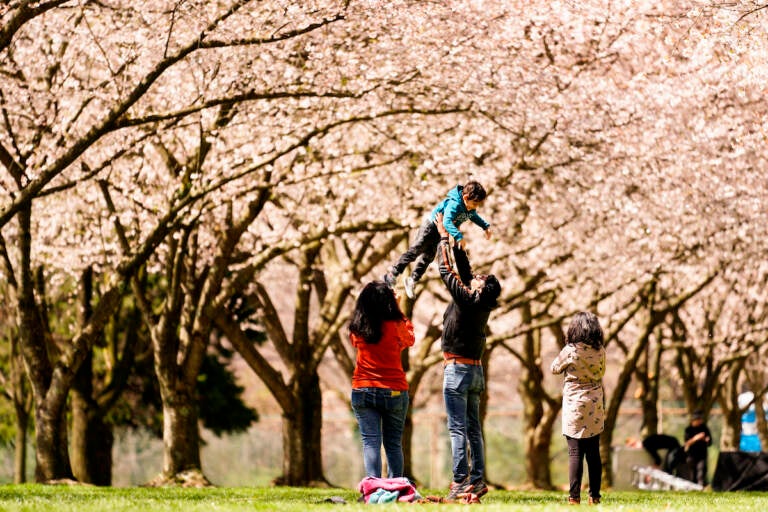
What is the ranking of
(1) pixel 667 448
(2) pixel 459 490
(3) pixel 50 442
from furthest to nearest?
(1) pixel 667 448
(3) pixel 50 442
(2) pixel 459 490

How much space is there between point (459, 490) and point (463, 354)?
42.7 inches

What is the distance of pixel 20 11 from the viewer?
10.4 m

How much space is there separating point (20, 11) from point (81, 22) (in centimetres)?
531

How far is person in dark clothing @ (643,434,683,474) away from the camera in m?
23.2

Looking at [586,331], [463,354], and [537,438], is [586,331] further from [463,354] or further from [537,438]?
[537,438]

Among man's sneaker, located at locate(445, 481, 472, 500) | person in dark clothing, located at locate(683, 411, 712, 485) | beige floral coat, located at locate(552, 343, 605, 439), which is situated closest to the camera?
man's sneaker, located at locate(445, 481, 472, 500)

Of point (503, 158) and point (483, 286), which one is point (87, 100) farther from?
point (483, 286)

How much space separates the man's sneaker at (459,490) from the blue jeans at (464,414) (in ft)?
0.12

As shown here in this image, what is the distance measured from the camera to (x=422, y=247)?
35.0 ft

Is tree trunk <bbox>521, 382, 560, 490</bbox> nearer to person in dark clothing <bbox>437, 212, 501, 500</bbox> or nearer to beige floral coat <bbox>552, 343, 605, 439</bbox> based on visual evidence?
beige floral coat <bbox>552, 343, 605, 439</bbox>

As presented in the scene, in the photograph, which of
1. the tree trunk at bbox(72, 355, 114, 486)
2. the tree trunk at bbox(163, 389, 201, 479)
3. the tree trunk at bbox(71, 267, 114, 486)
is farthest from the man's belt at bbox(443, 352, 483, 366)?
the tree trunk at bbox(72, 355, 114, 486)

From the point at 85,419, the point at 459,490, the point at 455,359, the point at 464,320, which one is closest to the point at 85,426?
the point at 85,419

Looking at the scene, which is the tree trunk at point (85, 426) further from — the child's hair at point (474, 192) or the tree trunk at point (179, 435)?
the child's hair at point (474, 192)

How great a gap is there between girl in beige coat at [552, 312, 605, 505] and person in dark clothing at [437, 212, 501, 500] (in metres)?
0.75
